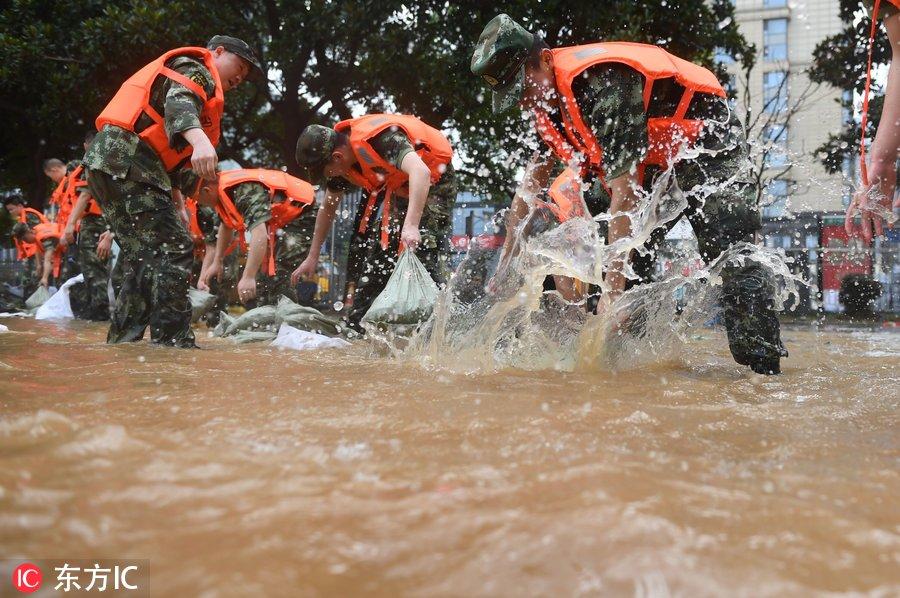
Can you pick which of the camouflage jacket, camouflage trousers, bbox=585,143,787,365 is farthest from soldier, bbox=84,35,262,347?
camouflage trousers, bbox=585,143,787,365

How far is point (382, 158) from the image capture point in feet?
13.5

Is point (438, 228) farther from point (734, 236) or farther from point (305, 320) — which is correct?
point (734, 236)

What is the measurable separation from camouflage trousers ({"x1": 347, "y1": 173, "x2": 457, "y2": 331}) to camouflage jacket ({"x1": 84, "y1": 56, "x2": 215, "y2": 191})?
1.27m

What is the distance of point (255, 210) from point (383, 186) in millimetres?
1013

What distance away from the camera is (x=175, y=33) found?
9773 millimetres

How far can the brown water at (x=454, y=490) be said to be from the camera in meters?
0.88

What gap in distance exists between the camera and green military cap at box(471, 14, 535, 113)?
2908 mm

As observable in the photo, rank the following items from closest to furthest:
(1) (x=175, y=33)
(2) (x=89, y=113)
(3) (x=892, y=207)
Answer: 1. (3) (x=892, y=207)
2. (1) (x=175, y=33)
3. (2) (x=89, y=113)

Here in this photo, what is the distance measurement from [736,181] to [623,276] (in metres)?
0.66

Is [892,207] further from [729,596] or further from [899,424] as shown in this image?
[729,596]

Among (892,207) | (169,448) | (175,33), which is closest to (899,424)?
(892,207)

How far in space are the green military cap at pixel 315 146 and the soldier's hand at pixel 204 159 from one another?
74cm

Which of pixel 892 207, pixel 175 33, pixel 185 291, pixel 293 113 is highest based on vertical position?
pixel 175 33

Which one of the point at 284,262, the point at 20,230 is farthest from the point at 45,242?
the point at 284,262
